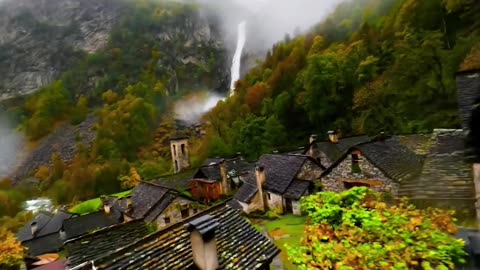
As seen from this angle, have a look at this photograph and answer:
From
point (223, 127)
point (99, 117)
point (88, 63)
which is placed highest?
point (88, 63)

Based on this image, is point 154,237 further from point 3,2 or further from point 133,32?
point 3,2

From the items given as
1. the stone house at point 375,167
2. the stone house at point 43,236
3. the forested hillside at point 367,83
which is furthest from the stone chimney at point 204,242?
the stone house at point 43,236

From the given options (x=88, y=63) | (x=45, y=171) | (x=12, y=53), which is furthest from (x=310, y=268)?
(x=12, y=53)

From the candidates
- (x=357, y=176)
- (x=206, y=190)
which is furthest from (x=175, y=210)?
(x=357, y=176)

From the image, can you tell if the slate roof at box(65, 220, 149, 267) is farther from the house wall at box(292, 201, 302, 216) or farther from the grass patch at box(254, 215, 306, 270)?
the house wall at box(292, 201, 302, 216)

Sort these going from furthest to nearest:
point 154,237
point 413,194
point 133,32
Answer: point 133,32
point 154,237
point 413,194

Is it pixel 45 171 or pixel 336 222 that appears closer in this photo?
pixel 336 222

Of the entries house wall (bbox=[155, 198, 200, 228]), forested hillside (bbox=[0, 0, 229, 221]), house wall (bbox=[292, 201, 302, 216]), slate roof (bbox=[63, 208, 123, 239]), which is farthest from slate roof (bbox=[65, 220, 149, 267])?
forested hillside (bbox=[0, 0, 229, 221])
